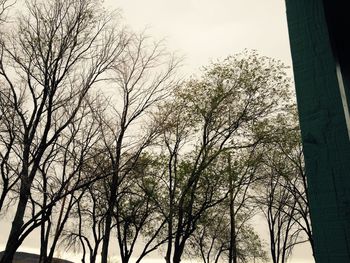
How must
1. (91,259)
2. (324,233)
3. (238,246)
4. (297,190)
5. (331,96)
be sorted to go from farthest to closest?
(238,246)
(297,190)
(91,259)
(331,96)
(324,233)

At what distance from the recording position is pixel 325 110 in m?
1.26

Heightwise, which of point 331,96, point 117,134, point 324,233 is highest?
point 117,134

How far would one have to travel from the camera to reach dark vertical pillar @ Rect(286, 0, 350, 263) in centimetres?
114

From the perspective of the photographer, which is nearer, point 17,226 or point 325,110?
point 325,110

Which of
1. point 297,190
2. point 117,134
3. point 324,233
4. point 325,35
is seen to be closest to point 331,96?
point 325,35

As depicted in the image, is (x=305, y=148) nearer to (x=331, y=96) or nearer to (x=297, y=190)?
(x=331, y=96)

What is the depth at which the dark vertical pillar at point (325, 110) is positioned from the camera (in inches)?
45.0

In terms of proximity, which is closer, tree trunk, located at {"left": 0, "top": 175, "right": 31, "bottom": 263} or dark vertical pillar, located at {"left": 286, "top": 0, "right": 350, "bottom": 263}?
dark vertical pillar, located at {"left": 286, "top": 0, "right": 350, "bottom": 263}

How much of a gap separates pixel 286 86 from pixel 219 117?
418cm

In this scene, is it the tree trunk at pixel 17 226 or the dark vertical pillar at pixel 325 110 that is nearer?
the dark vertical pillar at pixel 325 110

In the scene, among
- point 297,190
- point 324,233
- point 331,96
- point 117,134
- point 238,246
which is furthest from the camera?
point 238,246

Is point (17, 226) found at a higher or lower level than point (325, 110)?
higher

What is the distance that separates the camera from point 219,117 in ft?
60.9

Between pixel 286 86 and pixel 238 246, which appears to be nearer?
pixel 286 86
